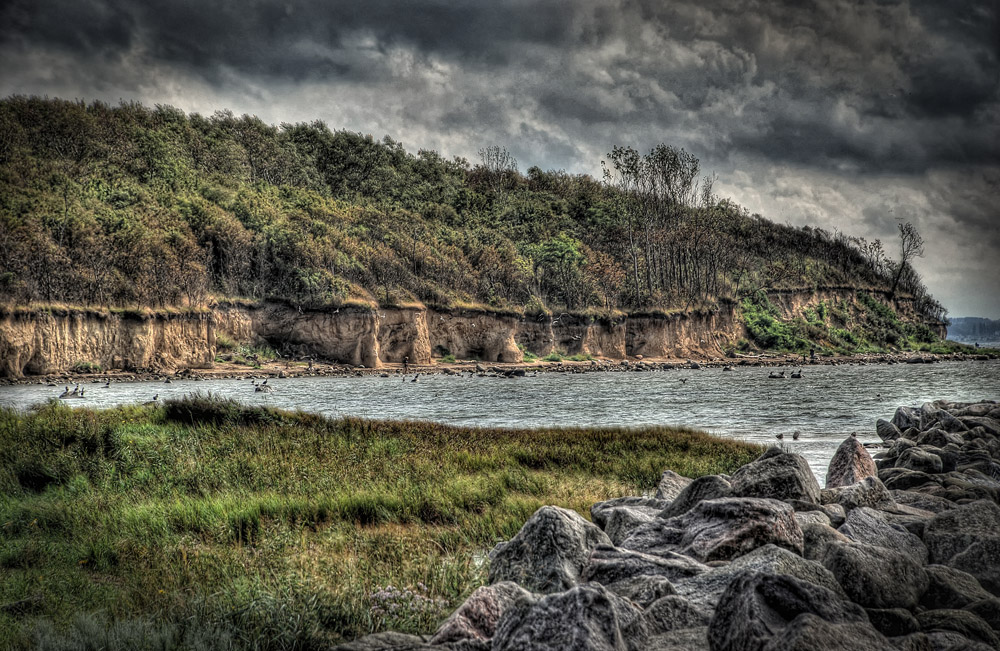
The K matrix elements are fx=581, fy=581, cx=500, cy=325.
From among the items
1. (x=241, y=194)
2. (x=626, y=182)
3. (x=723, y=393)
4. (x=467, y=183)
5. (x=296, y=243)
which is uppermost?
(x=467, y=183)

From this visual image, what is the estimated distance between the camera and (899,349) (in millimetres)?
98500

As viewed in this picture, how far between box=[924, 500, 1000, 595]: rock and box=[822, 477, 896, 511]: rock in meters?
1.12

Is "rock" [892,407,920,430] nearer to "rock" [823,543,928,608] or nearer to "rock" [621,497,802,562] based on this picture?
"rock" [621,497,802,562]

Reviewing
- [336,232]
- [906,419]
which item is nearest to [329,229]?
[336,232]

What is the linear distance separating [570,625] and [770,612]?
1257 mm

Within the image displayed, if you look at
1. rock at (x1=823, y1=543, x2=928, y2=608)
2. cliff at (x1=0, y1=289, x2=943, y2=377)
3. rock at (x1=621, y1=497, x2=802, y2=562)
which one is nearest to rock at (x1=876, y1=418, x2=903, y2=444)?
rock at (x1=621, y1=497, x2=802, y2=562)

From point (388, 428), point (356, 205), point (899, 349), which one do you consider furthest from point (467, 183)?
point (388, 428)

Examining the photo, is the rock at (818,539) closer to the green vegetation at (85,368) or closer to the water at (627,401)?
the water at (627,401)

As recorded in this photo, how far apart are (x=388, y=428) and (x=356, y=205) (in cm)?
8013

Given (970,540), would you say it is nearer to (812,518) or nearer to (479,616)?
(812,518)

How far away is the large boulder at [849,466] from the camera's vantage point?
9.18m

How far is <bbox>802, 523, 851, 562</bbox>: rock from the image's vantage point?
5215mm

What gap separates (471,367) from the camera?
6519 cm

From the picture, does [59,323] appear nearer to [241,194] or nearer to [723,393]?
[241,194]
